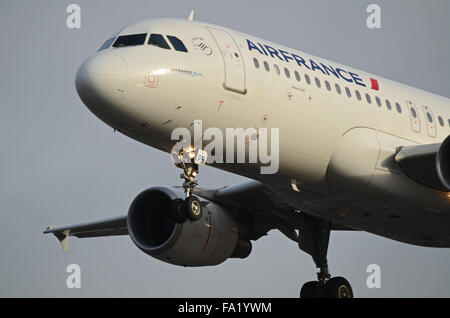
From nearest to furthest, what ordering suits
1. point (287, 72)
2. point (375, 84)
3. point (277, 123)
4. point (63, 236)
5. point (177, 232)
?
point (277, 123)
point (287, 72)
point (375, 84)
point (177, 232)
point (63, 236)

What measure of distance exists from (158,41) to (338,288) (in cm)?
997

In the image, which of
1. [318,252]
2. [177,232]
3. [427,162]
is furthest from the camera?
[318,252]

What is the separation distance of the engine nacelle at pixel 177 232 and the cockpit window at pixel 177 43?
591 cm

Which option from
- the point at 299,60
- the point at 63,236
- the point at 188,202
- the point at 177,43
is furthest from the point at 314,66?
the point at 63,236

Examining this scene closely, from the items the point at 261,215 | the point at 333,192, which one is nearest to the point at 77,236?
the point at 261,215

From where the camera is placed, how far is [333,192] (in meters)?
22.3

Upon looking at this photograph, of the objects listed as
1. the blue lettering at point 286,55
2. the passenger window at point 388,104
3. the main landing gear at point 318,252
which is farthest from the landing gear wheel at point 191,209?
the main landing gear at point 318,252

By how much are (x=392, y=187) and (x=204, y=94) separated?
5.28 m

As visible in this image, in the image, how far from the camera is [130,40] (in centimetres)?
2041

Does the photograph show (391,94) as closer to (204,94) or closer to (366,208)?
(366,208)

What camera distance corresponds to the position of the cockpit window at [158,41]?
20.2m

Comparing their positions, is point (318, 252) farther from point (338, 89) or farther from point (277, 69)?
point (277, 69)

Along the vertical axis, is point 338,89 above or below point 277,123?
above

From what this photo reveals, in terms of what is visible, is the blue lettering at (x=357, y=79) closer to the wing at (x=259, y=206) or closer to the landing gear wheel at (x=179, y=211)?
the wing at (x=259, y=206)
